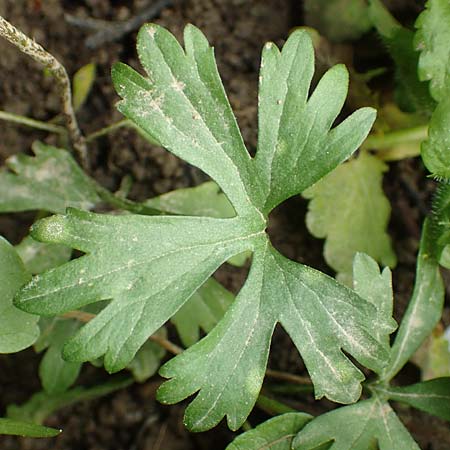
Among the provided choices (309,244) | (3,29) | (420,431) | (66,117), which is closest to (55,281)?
(3,29)

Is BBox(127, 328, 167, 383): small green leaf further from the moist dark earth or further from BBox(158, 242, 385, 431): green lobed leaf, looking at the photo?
BBox(158, 242, 385, 431): green lobed leaf

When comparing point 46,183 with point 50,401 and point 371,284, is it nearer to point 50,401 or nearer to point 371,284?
point 50,401

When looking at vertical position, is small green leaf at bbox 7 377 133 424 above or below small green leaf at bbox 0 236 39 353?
below

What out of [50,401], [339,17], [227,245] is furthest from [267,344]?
[339,17]

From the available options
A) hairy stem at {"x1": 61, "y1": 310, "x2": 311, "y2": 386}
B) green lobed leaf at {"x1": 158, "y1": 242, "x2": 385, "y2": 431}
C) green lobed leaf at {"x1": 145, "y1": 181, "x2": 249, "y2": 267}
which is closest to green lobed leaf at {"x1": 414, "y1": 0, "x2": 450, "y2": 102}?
green lobed leaf at {"x1": 158, "y1": 242, "x2": 385, "y2": 431}

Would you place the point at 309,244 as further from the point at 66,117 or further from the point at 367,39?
the point at 66,117
